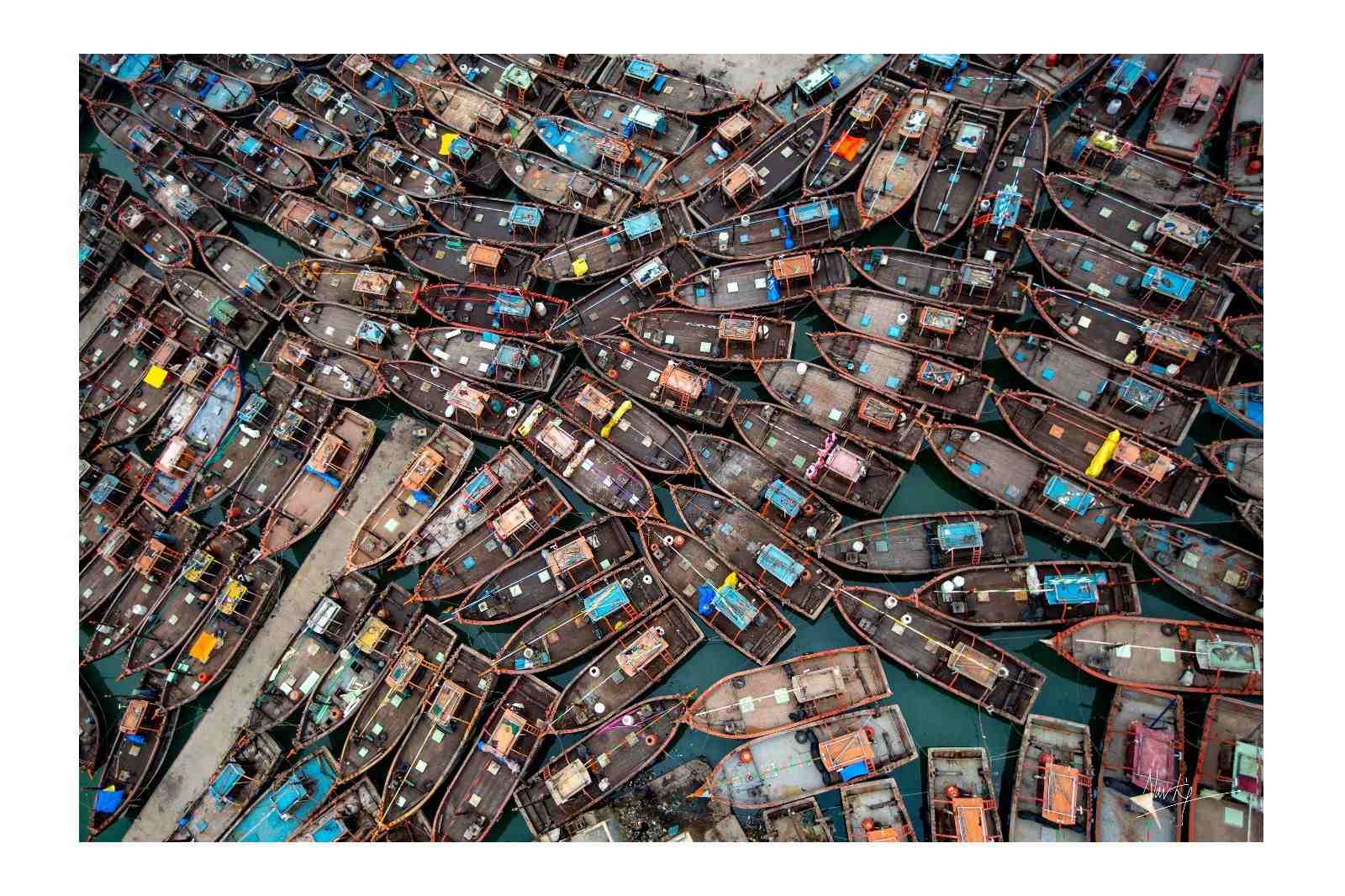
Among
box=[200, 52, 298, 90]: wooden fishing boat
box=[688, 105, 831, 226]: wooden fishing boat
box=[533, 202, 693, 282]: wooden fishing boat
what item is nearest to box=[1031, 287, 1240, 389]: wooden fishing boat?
box=[688, 105, 831, 226]: wooden fishing boat

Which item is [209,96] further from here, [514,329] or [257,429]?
[514,329]

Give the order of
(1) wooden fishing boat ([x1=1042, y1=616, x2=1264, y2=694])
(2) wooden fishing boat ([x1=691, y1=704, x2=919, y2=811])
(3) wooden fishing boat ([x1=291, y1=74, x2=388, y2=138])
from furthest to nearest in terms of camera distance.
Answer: (3) wooden fishing boat ([x1=291, y1=74, x2=388, y2=138])
(2) wooden fishing boat ([x1=691, y1=704, x2=919, y2=811])
(1) wooden fishing boat ([x1=1042, y1=616, x2=1264, y2=694])

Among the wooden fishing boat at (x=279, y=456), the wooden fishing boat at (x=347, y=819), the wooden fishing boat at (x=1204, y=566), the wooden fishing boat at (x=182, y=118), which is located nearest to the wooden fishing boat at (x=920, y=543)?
the wooden fishing boat at (x=1204, y=566)

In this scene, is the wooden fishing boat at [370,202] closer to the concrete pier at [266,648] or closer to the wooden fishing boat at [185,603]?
the concrete pier at [266,648]

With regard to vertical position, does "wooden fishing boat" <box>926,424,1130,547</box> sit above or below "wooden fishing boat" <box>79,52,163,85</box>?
below

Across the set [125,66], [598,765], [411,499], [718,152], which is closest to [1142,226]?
[718,152]

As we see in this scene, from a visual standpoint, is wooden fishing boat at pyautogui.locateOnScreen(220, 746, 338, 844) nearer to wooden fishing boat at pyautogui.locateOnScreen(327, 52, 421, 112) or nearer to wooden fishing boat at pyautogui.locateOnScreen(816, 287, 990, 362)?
wooden fishing boat at pyautogui.locateOnScreen(816, 287, 990, 362)

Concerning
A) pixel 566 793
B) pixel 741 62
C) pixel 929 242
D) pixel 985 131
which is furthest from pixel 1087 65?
pixel 566 793
